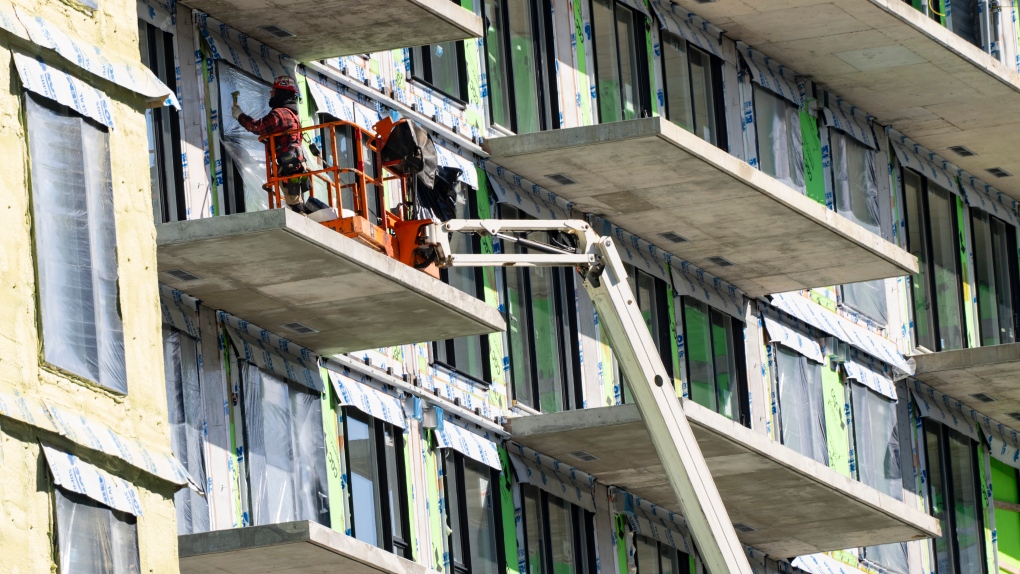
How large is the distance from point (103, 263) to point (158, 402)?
1010 millimetres

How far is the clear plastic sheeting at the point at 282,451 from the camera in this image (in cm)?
2470

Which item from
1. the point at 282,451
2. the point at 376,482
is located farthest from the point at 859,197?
the point at 282,451

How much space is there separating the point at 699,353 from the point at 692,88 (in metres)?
2.93

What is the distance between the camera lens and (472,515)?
91.9 ft

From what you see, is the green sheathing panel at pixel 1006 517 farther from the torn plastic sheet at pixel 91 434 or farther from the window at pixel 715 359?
the torn plastic sheet at pixel 91 434

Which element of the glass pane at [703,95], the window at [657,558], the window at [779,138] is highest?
the glass pane at [703,95]

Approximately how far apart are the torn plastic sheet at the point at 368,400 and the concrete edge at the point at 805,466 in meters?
2.82

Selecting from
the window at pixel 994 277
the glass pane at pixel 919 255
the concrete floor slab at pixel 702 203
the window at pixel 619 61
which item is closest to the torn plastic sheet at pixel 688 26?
the window at pixel 619 61

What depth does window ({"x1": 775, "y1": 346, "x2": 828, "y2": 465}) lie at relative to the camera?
34.2m

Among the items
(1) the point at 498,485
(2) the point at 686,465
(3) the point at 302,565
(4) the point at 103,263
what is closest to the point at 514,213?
(1) the point at 498,485

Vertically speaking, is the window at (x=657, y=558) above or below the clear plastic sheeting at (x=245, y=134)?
below

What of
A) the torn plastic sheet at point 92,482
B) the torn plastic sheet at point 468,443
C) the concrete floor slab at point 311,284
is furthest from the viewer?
the torn plastic sheet at point 468,443

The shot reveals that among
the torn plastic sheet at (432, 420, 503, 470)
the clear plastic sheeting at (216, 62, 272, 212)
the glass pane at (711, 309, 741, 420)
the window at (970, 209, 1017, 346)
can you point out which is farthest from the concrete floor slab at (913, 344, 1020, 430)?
the clear plastic sheeting at (216, 62, 272, 212)

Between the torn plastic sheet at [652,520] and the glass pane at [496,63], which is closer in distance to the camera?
the glass pane at [496,63]
